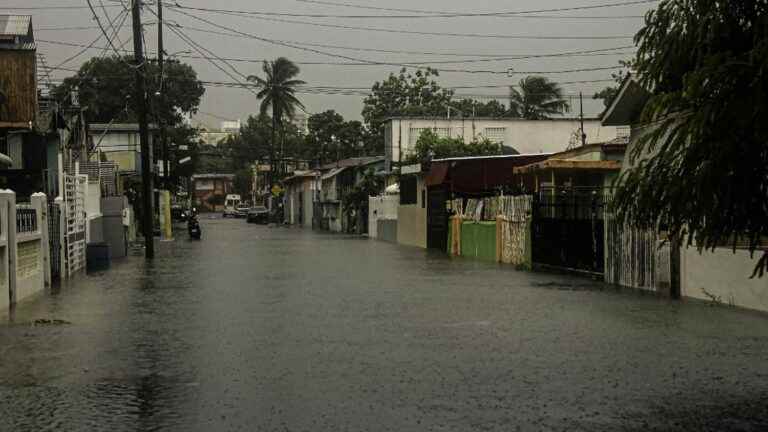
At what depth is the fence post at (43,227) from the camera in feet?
74.5

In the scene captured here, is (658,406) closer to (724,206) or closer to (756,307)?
(724,206)

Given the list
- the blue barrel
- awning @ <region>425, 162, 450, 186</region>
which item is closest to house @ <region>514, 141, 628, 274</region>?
awning @ <region>425, 162, 450, 186</region>

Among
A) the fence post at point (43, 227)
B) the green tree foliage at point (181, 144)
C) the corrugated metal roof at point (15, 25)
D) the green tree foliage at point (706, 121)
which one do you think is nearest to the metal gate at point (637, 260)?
the green tree foliage at point (706, 121)

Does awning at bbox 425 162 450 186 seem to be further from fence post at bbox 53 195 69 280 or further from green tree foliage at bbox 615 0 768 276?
green tree foliage at bbox 615 0 768 276

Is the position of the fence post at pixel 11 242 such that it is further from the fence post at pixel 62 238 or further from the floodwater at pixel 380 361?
the fence post at pixel 62 238

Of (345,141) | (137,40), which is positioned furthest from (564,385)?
(345,141)

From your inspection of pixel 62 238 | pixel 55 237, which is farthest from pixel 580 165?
pixel 55 237

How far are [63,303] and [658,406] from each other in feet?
42.4

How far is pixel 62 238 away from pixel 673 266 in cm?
1412

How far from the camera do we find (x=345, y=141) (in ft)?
314

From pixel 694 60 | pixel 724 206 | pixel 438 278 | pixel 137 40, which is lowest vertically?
pixel 438 278

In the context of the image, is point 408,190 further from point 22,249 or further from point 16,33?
point 22,249

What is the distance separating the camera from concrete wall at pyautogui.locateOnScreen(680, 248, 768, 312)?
56.5 ft

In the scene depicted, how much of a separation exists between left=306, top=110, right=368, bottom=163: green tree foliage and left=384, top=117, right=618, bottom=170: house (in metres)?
27.7
